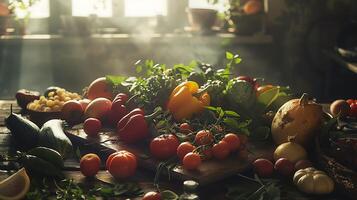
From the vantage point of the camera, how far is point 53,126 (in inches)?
87.8

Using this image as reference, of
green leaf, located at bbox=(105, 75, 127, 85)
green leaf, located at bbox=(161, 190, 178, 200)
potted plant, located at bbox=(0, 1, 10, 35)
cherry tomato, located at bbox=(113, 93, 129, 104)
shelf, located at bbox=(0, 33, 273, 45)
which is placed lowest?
green leaf, located at bbox=(161, 190, 178, 200)

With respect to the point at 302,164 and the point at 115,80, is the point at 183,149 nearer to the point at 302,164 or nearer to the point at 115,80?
the point at 302,164

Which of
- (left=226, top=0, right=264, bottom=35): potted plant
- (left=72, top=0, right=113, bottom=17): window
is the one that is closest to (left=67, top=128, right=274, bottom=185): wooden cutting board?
(left=226, top=0, right=264, bottom=35): potted plant

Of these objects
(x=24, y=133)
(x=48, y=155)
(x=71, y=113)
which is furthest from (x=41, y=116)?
(x=48, y=155)

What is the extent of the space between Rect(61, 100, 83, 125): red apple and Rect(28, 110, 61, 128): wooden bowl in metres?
0.06

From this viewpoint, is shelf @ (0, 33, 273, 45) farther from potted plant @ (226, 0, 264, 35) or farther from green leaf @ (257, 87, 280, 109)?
green leaf @ (257, 87, 280, 109)

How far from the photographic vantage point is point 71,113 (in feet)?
8.22

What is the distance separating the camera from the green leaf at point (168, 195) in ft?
5.15

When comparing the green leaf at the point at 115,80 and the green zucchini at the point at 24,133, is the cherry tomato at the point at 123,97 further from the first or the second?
the green zucchini at the point at 24,133

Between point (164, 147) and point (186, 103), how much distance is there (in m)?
0.40

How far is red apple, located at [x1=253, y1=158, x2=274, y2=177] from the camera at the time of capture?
1.82 meters

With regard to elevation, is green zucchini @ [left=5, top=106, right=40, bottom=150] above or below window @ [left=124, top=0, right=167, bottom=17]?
below

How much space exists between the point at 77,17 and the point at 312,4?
8.15ft

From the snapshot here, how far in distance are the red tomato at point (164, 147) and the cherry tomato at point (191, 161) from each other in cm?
13
